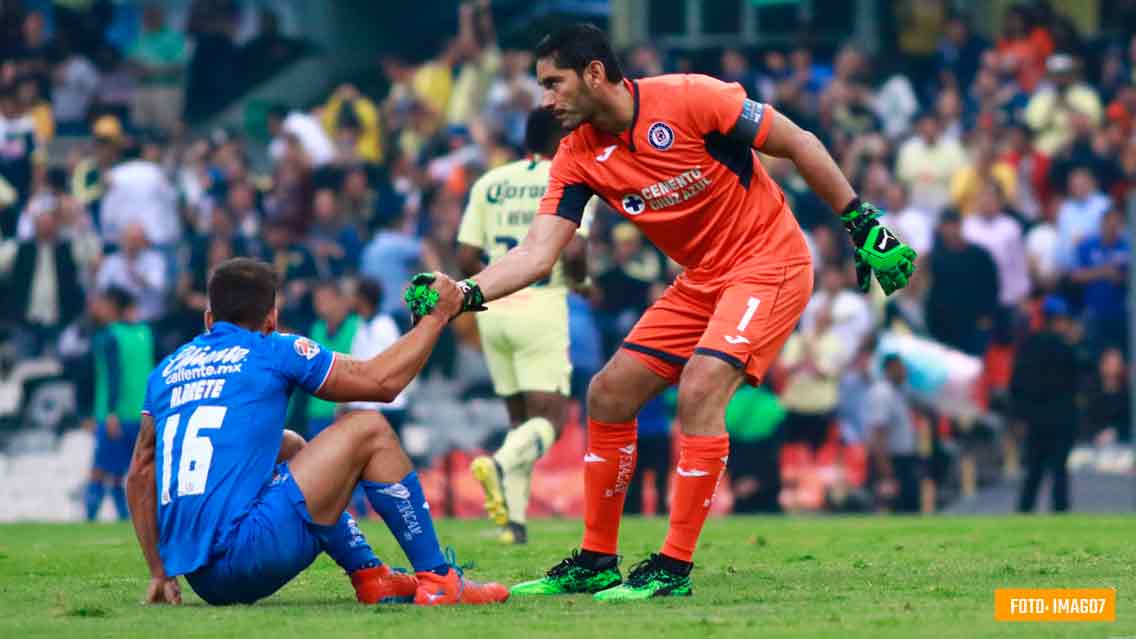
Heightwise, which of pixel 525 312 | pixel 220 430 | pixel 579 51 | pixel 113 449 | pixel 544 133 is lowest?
pixel 113 449

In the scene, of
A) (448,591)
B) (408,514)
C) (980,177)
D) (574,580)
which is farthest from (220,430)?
(980,177)

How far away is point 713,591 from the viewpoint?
352 inches

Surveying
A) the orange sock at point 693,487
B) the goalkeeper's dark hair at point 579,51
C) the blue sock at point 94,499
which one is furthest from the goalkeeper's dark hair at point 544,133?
the blue sock at point 94,499

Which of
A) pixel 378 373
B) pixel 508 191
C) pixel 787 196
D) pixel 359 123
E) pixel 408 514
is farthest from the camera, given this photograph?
pixel 359 123

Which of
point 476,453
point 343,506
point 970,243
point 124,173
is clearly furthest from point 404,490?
point 124,173

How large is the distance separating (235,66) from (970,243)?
37.9ft

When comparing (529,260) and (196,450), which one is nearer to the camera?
(196,450)

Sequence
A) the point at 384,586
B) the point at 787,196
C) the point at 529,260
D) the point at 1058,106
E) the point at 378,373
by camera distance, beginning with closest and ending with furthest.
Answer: the point at 378,373
the point at 384,586
the point at 529,260
the point at 787,196
the point at 1058,106

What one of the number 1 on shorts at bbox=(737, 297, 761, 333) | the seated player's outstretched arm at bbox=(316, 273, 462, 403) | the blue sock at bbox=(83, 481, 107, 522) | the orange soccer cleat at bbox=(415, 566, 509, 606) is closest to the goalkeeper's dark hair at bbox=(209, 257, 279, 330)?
the seated player's outstretched arm at bbox=(316, 273, 462, 403)

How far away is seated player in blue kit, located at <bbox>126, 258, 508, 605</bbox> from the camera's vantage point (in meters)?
7.95

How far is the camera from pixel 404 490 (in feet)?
A: 26.8

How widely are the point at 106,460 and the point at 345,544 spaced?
11.1 metres

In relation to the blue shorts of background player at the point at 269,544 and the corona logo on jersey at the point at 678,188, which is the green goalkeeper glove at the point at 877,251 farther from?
the blue shorts of background player at the point at 269,544

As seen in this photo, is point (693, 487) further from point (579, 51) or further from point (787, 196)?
point (787, 196)
